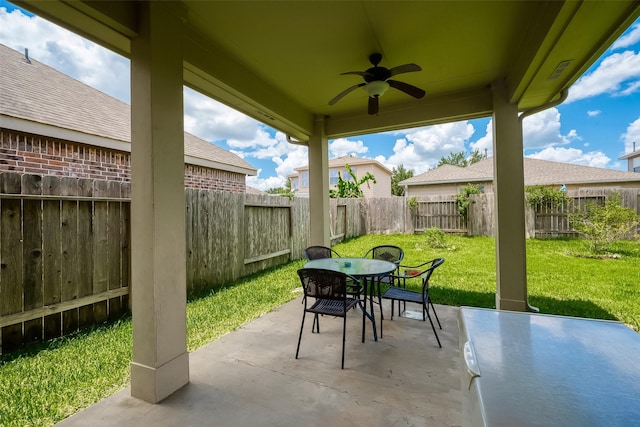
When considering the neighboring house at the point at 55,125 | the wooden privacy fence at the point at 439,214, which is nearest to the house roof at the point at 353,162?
the wooden privacy fence at the point at 439,214

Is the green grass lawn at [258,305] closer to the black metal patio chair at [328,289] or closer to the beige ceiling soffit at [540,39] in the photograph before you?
the black metal patio chair at [328,289]

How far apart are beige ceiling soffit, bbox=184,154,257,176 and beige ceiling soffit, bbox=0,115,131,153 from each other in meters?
1.63

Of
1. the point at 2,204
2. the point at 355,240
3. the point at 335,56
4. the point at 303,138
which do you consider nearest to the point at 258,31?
the point at 335,56

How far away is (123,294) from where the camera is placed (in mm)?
3711

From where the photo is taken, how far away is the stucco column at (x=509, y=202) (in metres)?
3.63

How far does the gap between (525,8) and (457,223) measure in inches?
368

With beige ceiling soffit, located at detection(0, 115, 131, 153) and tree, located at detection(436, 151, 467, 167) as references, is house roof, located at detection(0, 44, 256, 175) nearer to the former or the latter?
beige ceiling soffit, located at detection(0, 115, 131, 153)

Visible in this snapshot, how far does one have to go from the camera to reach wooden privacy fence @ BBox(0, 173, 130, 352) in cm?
272

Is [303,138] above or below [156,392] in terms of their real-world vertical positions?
above

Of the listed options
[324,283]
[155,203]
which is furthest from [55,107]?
[324,283]

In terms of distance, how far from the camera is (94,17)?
1932 millimetres

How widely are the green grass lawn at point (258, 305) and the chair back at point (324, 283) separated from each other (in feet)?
4.38

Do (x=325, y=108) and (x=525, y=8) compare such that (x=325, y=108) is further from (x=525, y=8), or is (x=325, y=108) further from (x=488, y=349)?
(x=488, y=349)

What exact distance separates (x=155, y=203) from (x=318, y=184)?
10.6ft
